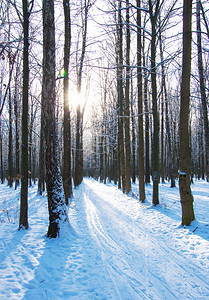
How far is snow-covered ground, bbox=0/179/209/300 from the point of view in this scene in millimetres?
2838

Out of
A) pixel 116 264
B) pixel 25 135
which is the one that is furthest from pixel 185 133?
pixel 25 135

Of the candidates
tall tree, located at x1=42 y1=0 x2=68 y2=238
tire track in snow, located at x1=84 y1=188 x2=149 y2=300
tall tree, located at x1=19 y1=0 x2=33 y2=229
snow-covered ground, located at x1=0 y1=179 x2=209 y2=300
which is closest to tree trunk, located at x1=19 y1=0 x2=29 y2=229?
tall tree, located at x1=19 y1=0 x2=33 y2=229

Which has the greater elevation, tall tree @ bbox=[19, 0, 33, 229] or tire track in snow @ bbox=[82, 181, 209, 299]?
tall tree @ bbox=[19, 0, 33, 229]

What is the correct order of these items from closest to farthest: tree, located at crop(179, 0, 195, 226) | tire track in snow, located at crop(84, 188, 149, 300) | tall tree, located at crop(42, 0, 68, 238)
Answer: tire track in snow, located at crop(84, 188, 149, 300) < tall tree, located at crop(42, 0, 68, 238) < tree, located at crop(179, 0, 195, 226)

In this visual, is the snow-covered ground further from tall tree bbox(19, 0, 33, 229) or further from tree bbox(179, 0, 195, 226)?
tall tree bbox(19, 0, 33, 229)

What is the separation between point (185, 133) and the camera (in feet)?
19.0

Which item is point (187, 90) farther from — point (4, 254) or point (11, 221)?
point (11, 221)

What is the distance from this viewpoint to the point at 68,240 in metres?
4.86

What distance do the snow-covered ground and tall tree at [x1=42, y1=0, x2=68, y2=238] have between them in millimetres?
631

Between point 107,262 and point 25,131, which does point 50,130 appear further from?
point 107,262

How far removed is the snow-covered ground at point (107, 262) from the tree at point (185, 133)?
54 centimetres

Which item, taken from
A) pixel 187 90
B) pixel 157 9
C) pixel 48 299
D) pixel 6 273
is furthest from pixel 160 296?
pixel 157 9

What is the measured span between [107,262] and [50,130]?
3.36 metres

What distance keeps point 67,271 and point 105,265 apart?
2.35 feet
